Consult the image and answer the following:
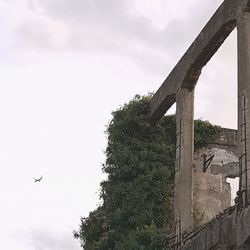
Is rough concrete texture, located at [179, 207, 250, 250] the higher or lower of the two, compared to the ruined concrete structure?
lower

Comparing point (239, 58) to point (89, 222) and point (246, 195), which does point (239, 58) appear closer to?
point (246, 195)

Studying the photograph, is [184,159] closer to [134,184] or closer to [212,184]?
[134,184]

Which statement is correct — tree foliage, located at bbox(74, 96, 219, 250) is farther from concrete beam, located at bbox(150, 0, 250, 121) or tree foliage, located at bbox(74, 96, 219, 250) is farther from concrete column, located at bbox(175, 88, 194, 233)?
concrete column, located at bbox(175, 88, 194, 233)

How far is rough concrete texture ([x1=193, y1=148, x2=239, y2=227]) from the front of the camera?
67.4 feet

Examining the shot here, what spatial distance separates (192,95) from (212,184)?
187 inches

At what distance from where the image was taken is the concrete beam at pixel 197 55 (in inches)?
591

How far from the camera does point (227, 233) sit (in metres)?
12.7

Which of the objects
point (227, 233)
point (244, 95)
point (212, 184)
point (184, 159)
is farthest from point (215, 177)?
point (227, 233)

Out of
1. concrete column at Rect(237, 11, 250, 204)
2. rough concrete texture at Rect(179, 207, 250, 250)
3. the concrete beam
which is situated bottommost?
rough concrete texture at Rect(179, 207, 250, 250)

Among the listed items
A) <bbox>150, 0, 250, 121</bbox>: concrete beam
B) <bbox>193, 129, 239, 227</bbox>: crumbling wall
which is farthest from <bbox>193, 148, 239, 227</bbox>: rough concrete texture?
<bbox>150, 0, 250, 121</bbox>: concrete beam

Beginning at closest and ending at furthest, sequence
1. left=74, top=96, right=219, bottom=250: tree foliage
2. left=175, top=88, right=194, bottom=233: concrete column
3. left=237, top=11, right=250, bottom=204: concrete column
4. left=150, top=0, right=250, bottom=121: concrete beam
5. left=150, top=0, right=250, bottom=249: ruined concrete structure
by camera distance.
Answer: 1. left=237, top=11, right=250, bottom=204: concrete column
2. left=150, top=0, right=250, bottom=249: ruined concrete structure
3. left=150, top=0, right=250, bottom=121: concrete beam
4. left=175, top=88, right=194, bottom=233: concrete column
5. left=74, top=96, right=219, bottom=250: tree foliage

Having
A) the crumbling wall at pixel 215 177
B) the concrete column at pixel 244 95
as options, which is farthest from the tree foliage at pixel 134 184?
the concrete column at pixel 244 95

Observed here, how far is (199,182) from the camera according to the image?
21.0 metres

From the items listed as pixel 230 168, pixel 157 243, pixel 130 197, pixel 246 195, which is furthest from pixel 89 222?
pixel 246 195
